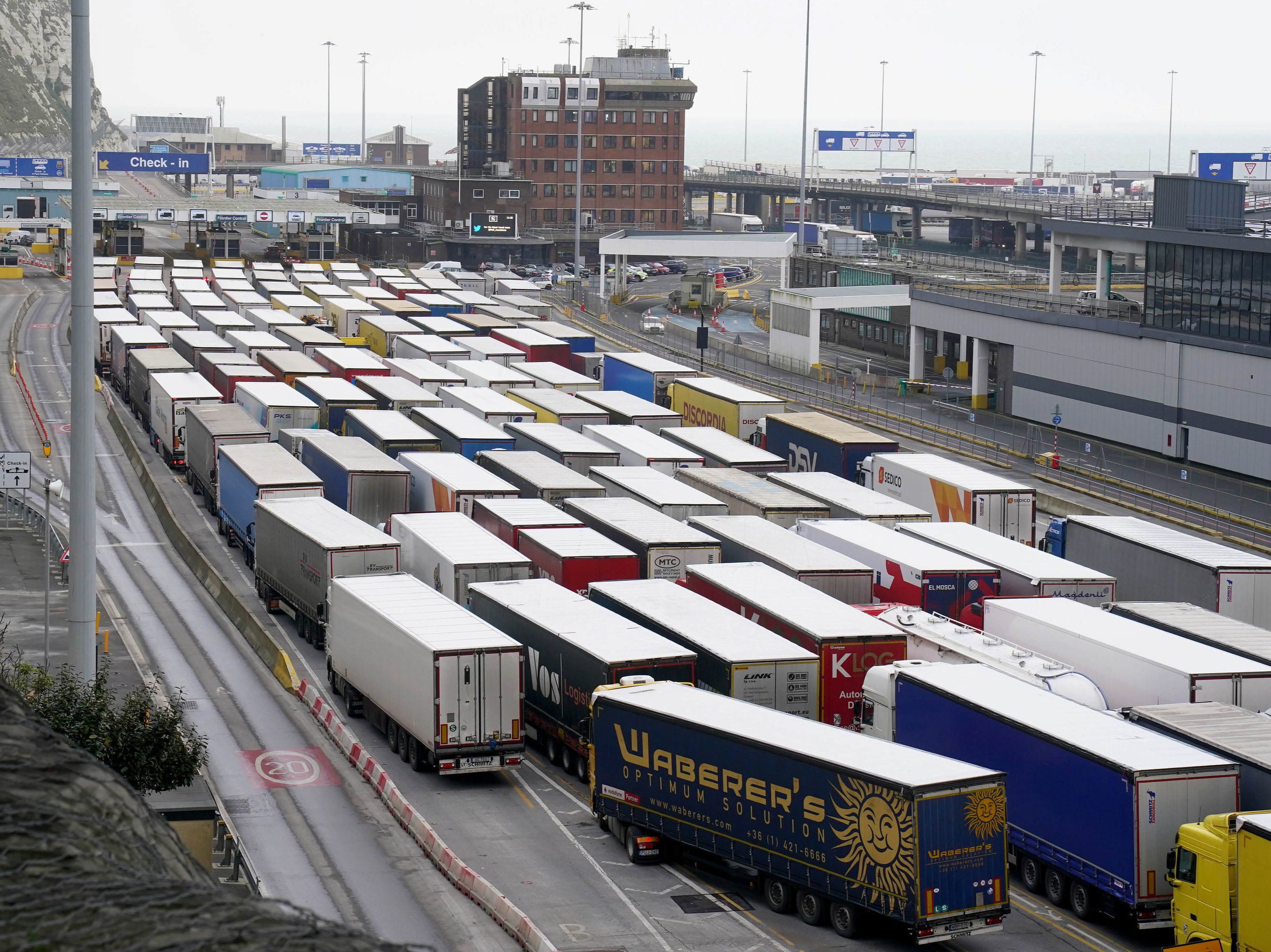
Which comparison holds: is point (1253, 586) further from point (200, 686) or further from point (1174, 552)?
point (200, 686)

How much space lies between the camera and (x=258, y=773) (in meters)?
33.2

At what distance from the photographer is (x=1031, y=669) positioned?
31.9 metres

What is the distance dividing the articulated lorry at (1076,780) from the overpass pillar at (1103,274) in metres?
54.8

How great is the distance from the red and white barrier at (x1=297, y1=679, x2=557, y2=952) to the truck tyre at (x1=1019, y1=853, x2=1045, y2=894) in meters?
8.61

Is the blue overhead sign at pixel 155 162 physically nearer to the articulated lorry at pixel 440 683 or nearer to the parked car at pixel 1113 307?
the parked car at pixel 1113 307

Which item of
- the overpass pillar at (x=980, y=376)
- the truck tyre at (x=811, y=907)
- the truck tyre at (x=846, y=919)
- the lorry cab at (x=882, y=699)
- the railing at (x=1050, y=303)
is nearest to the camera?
the truck tyre at (x=846, y=919)

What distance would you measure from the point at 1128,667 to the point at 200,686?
70.3 ft

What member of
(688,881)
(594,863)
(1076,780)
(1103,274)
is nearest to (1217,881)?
(1076,780)

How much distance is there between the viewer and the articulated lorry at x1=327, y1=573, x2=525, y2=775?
31.8 m

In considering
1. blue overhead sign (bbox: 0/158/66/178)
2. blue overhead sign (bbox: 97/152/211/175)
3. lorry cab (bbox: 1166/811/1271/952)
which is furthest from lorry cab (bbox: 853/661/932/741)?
blue overhead sign (bbox: 0/158/66/178)

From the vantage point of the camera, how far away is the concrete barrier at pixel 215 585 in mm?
40219

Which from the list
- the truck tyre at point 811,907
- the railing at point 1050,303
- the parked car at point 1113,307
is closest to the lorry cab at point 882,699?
the truck tyre at point 811,907

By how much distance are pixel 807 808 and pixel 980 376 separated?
61755 mm

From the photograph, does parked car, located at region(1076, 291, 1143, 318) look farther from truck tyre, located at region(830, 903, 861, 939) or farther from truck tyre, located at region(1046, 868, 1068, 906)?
truck tyre, located at region(830, 903, 861, 939)
